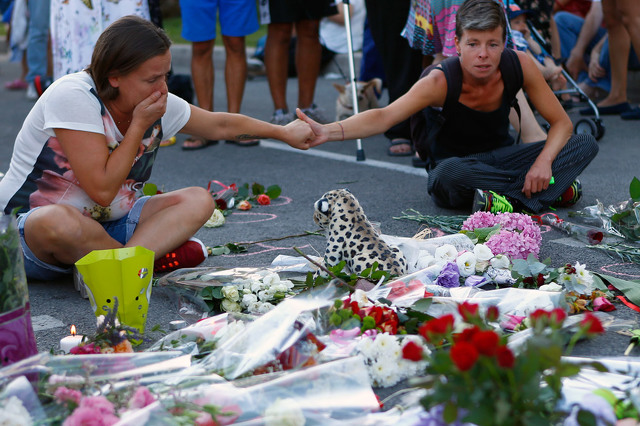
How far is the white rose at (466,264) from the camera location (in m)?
2.97

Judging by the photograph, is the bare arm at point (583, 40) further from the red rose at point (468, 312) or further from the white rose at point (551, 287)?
the red rose at point (468, 312)

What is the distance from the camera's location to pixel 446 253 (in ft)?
10.1

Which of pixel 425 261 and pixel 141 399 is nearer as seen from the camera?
pixel 141 399

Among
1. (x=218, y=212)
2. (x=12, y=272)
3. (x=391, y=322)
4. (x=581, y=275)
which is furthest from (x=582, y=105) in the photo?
(x=12, y=272)

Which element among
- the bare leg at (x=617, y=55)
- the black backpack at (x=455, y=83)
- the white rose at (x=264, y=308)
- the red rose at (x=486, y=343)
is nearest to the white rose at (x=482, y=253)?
the white rose at (x=264, y=308)

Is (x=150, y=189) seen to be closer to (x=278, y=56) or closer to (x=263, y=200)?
(x=263, y=200)

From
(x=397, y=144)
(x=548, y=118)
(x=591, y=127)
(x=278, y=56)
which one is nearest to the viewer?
(x=548, y=118)

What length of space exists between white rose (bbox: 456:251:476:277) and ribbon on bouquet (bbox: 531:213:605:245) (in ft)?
2.52

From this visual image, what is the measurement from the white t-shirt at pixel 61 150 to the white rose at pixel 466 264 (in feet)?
4.34

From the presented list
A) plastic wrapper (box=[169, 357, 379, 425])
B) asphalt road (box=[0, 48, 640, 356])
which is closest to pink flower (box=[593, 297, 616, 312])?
asphalt road (box=[0, 48, 640, 356])

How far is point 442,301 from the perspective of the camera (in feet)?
8.29

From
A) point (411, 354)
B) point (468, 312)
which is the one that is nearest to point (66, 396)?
point (411, 354)

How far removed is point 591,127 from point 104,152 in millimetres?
3744

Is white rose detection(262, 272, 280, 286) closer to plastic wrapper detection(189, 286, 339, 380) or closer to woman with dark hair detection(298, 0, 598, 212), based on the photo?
plastic wrapper detection(189, 286, 339, 380)
